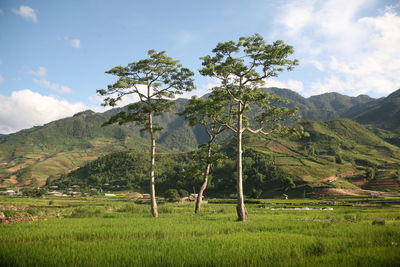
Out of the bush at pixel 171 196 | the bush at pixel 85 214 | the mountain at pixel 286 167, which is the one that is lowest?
the bush at pixel 171 196

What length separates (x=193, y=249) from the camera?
8.57 m

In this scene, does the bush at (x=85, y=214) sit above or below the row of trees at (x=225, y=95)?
below

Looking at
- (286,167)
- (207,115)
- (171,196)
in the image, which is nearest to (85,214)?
(207,115)

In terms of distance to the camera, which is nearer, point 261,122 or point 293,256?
point 293,256

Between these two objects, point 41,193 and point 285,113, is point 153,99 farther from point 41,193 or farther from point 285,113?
point 41,193

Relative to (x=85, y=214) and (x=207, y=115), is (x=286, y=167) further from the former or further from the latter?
(x=85, y=214)

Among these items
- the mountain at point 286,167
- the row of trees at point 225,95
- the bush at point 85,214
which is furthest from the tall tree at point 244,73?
the mountain at point 286,167

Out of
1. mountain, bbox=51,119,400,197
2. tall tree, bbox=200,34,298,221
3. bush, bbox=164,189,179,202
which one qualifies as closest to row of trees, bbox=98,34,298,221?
tall tree, bbox=200,34,298,221

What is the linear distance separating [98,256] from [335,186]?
3556 inches

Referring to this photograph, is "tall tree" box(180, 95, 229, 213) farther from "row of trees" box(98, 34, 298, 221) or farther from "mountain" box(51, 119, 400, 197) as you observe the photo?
"mountain" box(51, 119, 400, 197)

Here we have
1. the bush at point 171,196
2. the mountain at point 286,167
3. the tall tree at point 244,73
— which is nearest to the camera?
the tall tree at point 244,73

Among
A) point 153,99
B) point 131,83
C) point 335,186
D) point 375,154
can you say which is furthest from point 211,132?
point 375,154

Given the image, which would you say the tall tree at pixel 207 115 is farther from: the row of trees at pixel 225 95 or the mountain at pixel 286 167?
the mountain at pixel 286 167

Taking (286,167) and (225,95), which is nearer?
(225,95)
